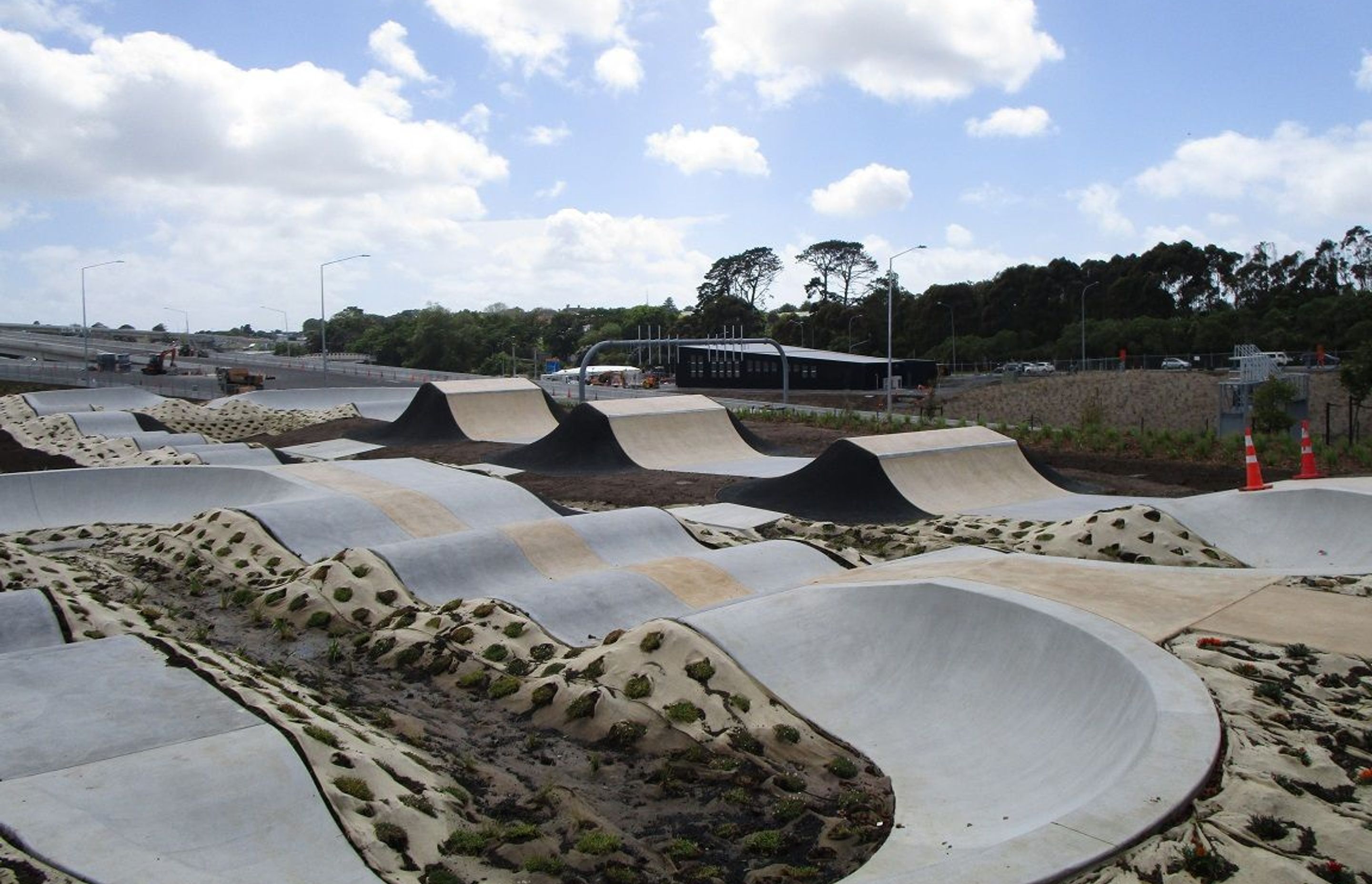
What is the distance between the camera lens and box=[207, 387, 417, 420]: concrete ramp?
38.4 metres

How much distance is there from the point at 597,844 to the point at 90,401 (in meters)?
39.5

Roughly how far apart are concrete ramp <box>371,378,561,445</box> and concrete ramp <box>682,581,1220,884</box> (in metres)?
22.6

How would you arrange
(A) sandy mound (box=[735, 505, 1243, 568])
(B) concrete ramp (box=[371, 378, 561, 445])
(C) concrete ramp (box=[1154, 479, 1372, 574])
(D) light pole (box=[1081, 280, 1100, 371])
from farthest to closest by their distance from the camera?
(D) light pole (box=[1081, 280, 1100, 371]) → (B) concrete ramp (box=[371, 378, 561, 445]) → (C) concrete ramp (box=[1154, 479, 1372, 574]) → (A) sandy mound (box=[735, 505, 1243, 568])

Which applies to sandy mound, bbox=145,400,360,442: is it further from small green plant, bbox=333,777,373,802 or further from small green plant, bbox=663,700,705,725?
small green plant, bbox=333,777,373,802

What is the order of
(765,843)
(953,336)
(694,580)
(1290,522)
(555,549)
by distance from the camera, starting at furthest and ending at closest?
(953,336) → (1290,522) → (555,549) → (694,580) → (765,843)

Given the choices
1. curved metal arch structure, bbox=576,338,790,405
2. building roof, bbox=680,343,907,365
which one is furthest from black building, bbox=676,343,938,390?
curved metal arch structure, bbox=576,338,790,405

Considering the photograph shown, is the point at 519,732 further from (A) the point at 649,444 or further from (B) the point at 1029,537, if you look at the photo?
(A) the point at 649,444

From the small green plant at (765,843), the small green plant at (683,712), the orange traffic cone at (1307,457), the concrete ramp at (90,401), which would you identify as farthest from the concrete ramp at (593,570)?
the concrete ramp at (90,401)

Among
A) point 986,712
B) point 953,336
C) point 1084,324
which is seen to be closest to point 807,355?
point 1084,324

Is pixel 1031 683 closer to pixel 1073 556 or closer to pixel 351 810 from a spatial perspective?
pixel 351 810

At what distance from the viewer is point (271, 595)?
11641 mm

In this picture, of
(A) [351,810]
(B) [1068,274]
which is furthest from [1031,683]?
(B) [1068,274]

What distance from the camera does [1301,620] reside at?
7.91 m

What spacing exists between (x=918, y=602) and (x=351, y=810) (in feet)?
16.7
